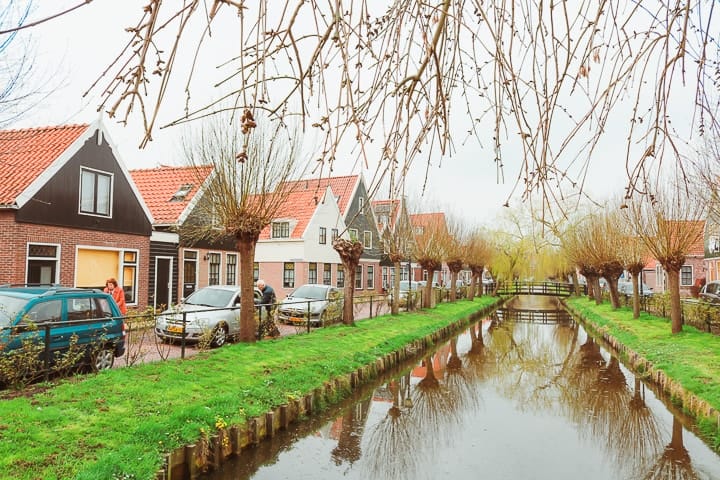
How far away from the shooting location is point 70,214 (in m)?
15.3

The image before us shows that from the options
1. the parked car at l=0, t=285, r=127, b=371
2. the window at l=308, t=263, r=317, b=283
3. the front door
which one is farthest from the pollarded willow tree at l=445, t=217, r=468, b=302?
the parked car at l=0, t=285, r=127, b=371

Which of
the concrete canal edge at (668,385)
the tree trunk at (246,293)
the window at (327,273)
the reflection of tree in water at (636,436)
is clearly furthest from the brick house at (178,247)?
the concrete canal edge at (668,385)

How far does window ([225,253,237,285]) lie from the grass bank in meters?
15.3

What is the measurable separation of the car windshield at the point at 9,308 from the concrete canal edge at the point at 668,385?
36.4 feet

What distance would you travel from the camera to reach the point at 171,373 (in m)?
8.73

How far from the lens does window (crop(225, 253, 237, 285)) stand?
22.4 m

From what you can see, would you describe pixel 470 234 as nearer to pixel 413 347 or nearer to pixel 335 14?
pixel 413 347

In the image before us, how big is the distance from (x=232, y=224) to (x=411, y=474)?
7181mm

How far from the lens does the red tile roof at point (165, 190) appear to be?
66.5 feet

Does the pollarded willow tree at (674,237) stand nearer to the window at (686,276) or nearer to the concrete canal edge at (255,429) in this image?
the concrete canal edge at (255,429)

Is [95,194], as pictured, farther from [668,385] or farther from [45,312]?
[668,385]

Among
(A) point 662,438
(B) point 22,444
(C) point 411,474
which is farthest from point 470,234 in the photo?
(B) point 22,444

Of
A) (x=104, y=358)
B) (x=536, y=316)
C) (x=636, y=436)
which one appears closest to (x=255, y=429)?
(x=104, y=358)

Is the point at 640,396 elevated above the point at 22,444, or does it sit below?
below
